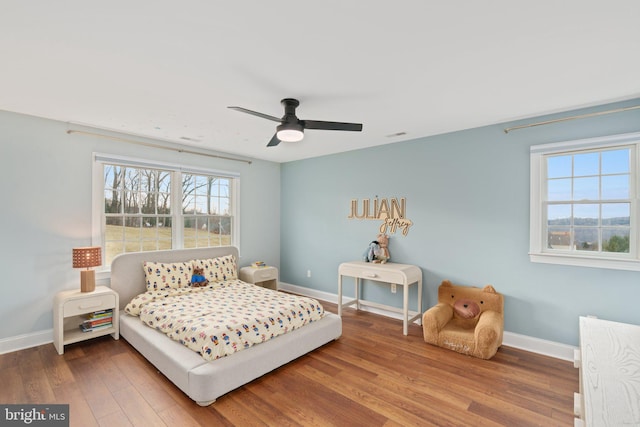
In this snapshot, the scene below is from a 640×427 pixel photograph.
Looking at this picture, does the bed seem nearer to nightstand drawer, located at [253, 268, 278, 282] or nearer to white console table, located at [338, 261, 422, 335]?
white console table, located at [338, 261, 422, 335]

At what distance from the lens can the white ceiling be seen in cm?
153

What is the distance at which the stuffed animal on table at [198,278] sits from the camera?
388 cm

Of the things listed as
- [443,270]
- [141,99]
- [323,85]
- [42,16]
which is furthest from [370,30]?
[443,270]

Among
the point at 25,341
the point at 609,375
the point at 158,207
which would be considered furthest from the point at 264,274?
the point at 609,375

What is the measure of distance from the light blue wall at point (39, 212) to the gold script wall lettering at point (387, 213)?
3397mm

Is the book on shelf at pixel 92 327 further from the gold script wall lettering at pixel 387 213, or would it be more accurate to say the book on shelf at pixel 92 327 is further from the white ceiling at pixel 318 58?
the gold script wall lettering at pixel 387 213

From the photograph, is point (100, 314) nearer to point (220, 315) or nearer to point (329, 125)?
point (220, 315)

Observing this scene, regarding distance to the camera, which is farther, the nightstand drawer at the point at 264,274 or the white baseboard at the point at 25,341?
the nightstand drawer at the point at 264,274

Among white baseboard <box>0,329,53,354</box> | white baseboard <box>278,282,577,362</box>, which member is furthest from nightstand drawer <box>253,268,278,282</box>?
white baseboard <box>278,282,577,362</box>

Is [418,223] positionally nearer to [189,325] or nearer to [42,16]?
[189,325]

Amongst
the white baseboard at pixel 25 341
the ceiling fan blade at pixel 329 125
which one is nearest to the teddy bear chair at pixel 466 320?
the ceiling fan blade at pixel 329 125

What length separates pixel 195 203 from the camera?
4582mm

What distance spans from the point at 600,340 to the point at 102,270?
4677mm

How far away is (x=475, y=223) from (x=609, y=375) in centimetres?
229
